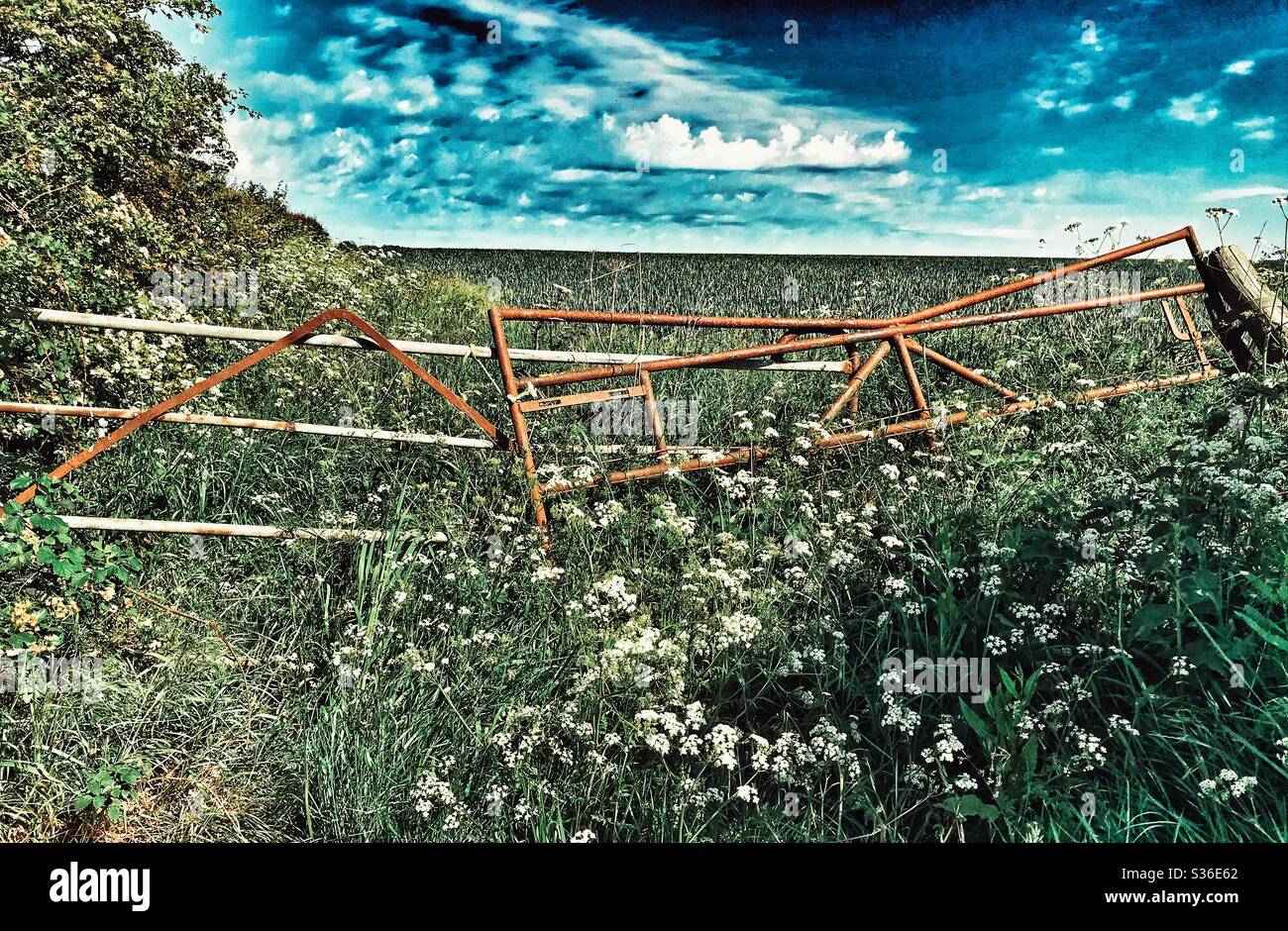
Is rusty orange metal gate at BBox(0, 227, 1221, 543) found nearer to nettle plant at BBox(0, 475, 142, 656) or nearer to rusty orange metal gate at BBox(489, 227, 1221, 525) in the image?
rusty orange metal gate at BBox(489, 227, 1221, 525)

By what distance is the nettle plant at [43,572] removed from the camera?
2.92m

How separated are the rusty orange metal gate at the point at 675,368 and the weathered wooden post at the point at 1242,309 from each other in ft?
0.32

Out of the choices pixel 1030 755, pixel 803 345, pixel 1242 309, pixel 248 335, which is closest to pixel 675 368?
pixel 803 345

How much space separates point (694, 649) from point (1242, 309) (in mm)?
4414

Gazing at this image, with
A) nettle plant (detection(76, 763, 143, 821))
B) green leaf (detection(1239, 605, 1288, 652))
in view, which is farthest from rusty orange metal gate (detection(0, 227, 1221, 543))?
green leaf (detection(1239, 605, 1288, 652))

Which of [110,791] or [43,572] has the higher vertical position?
[43,572]

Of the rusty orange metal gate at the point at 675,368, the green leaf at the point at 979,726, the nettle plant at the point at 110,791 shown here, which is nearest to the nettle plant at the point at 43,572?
the rusty orange metal gate at the point at 675,368

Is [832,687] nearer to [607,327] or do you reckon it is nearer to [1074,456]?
[1074,456]

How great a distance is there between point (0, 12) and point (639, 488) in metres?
5.04

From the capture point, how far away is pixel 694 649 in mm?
3236

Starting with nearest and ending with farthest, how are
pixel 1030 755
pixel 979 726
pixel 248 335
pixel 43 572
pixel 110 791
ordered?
pixel 1030 755 → pixel 979 726 → pixel 110 791 → pixel 43 572 → pixel 248 335

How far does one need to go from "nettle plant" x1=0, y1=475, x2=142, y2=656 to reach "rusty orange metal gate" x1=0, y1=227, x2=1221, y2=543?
18cm

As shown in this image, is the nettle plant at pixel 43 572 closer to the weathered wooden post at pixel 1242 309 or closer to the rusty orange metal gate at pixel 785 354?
the rusty orange metal gate at pixel 785 354

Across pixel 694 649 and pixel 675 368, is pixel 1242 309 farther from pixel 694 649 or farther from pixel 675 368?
pixel 694 649
